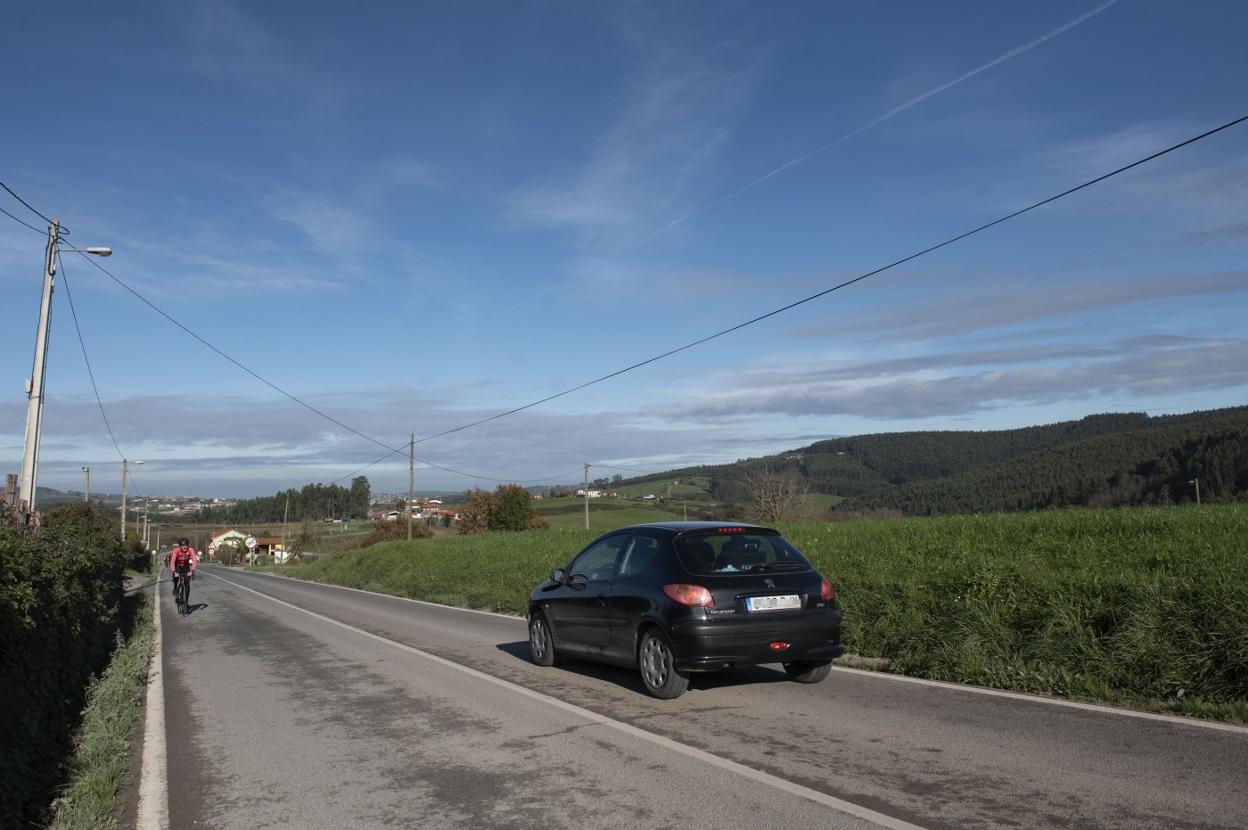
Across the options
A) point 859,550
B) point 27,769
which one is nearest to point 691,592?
point 27,769

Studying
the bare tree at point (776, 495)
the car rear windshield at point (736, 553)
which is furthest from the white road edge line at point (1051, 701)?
the bare tree at point (776, 495)

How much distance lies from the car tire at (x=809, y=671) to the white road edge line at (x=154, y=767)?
5282mm

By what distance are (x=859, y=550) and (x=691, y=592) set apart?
6209 mm

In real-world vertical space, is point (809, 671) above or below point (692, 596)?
below

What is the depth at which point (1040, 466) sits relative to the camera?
1957 inches

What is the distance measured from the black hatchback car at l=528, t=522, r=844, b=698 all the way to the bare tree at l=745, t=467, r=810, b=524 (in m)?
27.7

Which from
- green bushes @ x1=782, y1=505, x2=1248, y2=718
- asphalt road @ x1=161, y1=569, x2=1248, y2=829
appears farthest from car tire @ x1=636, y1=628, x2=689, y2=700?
green bushes @ x1=782, y1=505, x2=1248, y2=718

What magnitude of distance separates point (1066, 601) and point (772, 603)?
10.1 feet

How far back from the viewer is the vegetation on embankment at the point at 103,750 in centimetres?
507

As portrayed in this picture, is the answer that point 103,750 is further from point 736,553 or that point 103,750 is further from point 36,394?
point 36,394

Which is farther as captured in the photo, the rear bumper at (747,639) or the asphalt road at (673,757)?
the rear bumper at (747,639)

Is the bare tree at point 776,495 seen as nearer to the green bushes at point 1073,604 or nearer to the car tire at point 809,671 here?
the green bushes at point 1073,604

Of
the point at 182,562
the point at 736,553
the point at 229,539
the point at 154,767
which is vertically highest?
the point at 229,539

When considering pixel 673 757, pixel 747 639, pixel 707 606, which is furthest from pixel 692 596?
pixel 673 757
